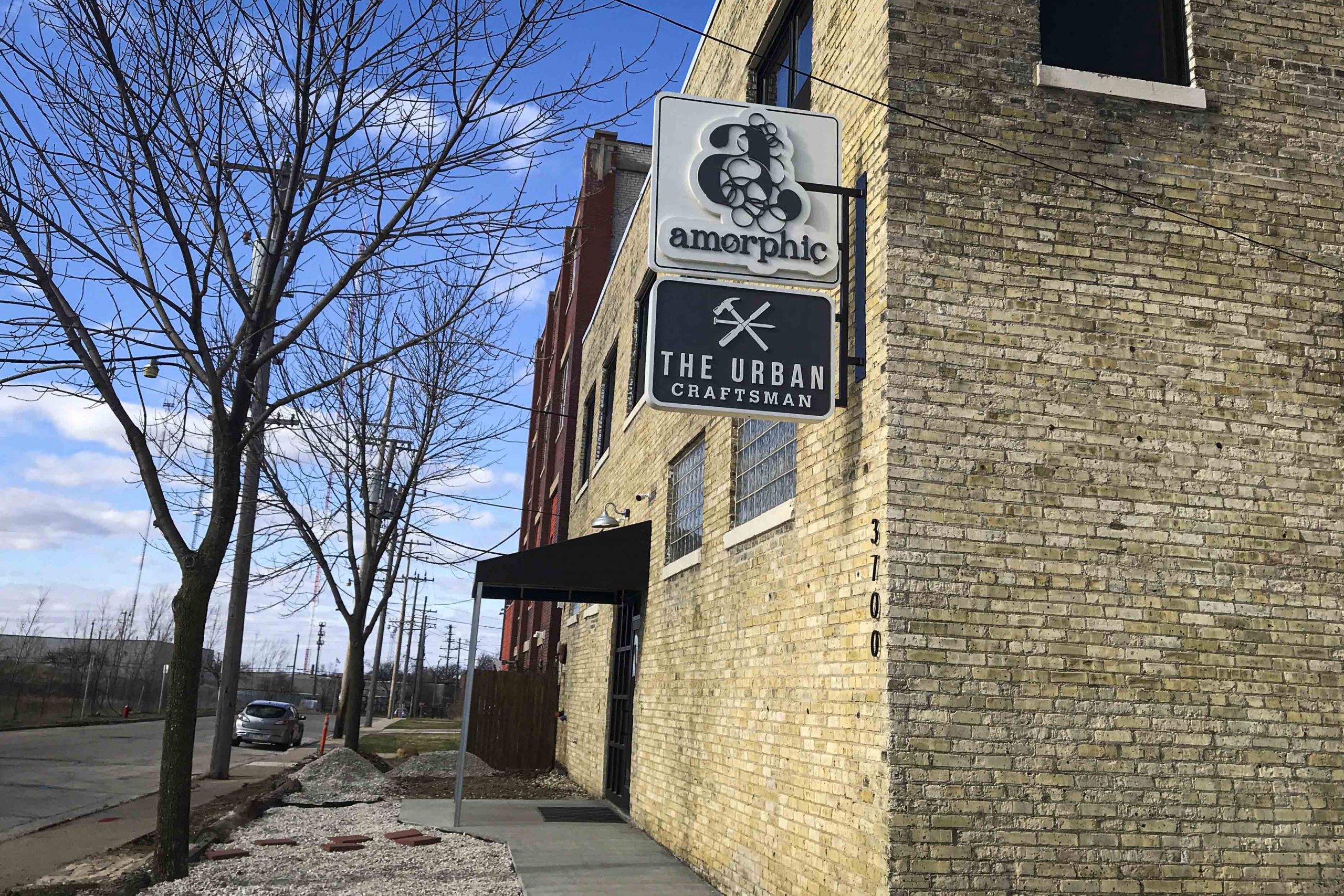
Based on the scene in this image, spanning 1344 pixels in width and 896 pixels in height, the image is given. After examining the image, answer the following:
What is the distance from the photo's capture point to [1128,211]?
6.39m

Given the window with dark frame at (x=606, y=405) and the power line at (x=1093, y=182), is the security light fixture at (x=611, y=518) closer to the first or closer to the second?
the window with dark frame at (x=606, y=405)

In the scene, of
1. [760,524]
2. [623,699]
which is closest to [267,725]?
[623,699]

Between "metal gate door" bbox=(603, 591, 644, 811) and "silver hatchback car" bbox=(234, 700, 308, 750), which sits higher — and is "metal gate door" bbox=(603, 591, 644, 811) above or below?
above

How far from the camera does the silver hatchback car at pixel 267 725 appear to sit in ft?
87.9

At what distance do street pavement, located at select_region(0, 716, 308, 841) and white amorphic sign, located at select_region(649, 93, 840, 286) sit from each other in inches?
383

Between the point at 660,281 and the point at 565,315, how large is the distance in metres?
24.7

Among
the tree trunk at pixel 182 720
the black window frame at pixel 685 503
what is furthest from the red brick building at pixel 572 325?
the tree trunk at pixel 182 720

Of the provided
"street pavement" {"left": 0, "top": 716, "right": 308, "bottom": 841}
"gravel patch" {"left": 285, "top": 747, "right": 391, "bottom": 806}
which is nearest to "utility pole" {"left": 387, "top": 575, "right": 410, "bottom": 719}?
"street pavement" {"left": 0, "top": 716, "right": 308, "bottom": 841}

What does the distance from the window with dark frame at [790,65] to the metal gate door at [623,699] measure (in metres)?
6.27

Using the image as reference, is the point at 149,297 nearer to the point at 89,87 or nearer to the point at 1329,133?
the point at 89,87

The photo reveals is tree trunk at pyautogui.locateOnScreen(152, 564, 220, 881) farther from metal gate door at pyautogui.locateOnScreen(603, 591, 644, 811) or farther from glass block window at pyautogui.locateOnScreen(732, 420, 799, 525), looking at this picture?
metal gate door at pyautogui.locateOnScreen(603, 591, 644, 811)

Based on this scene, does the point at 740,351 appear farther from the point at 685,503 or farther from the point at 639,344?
the point at 639,344

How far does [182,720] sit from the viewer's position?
8.08m

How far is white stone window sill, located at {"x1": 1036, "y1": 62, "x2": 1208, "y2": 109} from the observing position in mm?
6504
